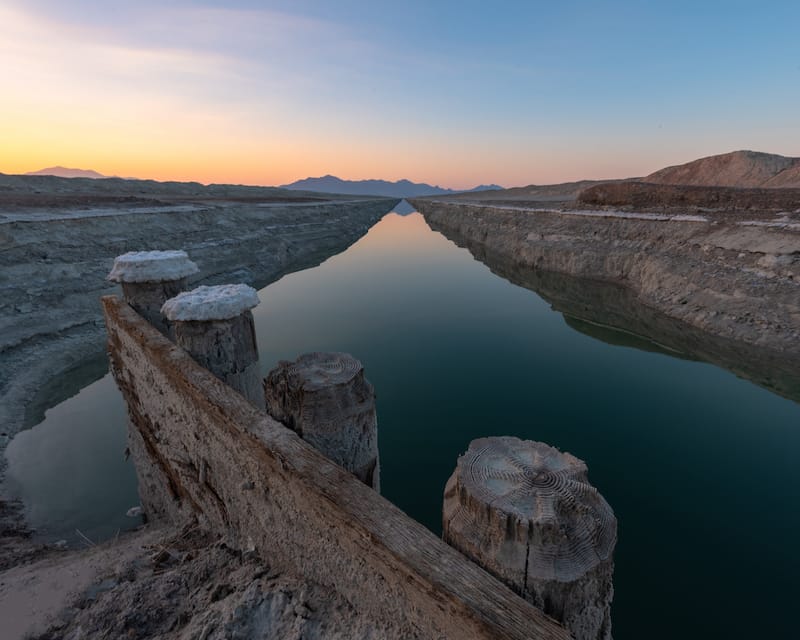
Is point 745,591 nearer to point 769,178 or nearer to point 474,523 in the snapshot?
point 474,523

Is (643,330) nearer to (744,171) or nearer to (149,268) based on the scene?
(149,268)

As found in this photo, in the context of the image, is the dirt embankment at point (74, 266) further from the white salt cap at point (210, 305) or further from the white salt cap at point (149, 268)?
the white salt cap at point (210, 305)

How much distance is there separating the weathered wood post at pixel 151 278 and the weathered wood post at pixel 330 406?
306 cm

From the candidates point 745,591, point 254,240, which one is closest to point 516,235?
point 254,240

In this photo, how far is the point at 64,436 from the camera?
8.88m

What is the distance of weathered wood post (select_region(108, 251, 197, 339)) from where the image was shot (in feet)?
17.6

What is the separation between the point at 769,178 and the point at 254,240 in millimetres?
58849

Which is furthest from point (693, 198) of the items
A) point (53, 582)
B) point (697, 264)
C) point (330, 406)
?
point (53, 582)

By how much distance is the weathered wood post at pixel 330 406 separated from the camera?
3160mm

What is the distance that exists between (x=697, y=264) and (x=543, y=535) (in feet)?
61.5

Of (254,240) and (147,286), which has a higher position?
(147,286)

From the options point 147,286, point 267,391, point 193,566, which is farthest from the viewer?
point 147,286

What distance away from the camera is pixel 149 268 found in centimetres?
540

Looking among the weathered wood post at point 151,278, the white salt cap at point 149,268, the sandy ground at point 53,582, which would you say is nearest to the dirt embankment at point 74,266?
the sandy ground at point 53,582
